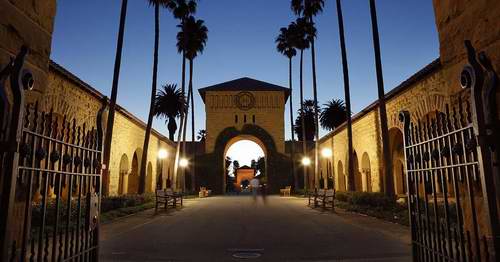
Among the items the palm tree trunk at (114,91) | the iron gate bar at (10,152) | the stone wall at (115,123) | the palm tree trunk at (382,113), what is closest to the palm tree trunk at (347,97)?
the palm tree trunk at (382,113)

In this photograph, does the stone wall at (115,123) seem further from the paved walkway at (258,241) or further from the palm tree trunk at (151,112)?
the paved walkway at (258,241)

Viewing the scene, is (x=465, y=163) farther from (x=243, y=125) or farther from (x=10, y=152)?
(x=243, y=125)

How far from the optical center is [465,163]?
9.07 feet

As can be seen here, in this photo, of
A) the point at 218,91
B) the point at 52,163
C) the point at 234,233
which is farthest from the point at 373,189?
the point at 218,91

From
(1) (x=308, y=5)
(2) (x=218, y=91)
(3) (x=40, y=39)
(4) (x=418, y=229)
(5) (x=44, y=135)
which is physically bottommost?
(4) (x=418, y=229)

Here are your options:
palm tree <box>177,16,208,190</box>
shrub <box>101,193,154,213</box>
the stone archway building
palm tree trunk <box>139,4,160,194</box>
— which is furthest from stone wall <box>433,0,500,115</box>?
the stone archway building

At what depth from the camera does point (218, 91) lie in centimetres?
3994

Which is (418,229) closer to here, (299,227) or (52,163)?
(52,163)

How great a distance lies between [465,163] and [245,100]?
37.3 meters

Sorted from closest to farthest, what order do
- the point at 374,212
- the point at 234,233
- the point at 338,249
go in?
the point at 338,249 → the point at 234,233 → the point at 374,212

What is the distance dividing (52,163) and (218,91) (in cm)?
3737

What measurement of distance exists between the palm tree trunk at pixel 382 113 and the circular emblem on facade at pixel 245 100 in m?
24.8

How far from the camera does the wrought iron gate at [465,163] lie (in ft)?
8.02

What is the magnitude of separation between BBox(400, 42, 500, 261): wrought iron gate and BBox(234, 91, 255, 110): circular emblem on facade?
35681 mm
